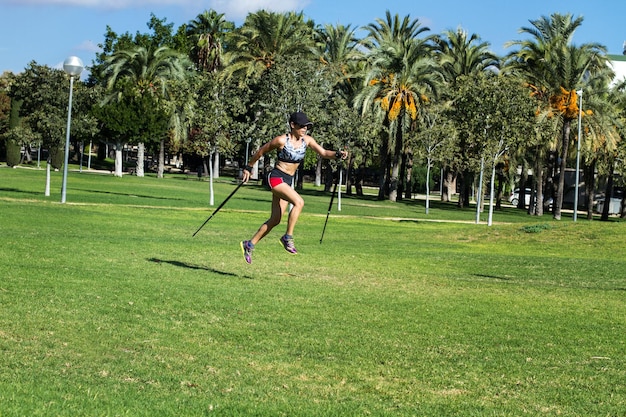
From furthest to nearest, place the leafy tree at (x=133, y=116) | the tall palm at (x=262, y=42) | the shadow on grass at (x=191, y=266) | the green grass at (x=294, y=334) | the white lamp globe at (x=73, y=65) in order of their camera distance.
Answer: the leafy tree at (x=133, y=116)
the tall palm at (x=262, y=42)
the white lamp globe at (x=73, y=65)
the shadow on grass at (x=191, y=266)
the green grass at (x=294, y=334)

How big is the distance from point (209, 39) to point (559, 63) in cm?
4519

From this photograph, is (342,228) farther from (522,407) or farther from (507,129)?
(522,407)

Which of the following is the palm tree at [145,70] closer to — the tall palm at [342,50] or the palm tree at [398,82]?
the tall palm at [342,50]

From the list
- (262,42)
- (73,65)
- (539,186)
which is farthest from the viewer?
(262,42)

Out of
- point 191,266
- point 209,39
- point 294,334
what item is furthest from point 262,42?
point 294,334

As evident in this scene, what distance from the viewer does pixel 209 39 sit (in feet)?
303

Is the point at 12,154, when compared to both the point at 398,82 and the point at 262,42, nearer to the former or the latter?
the point at 262,42

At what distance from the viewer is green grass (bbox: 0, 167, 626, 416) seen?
21.9ft

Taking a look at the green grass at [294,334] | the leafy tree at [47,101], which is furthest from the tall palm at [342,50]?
the green grass at [294,334]

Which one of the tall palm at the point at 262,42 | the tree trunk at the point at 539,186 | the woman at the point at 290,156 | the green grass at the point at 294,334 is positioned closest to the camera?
the green grass at the point at 294,334

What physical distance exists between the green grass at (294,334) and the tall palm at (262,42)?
55.1 metres

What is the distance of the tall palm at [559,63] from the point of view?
55250 mm

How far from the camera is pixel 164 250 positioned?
18.4 meters

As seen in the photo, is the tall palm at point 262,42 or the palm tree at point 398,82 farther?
the tall palm at point 262,42
